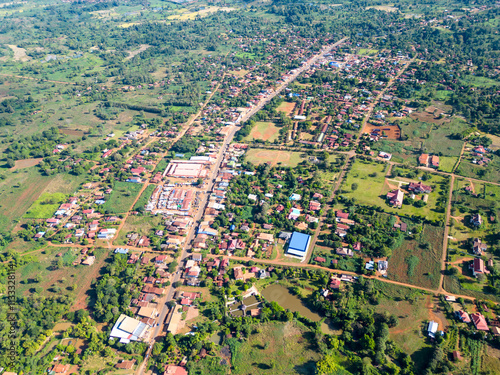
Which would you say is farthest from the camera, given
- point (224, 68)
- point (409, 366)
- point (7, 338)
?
point (224, 68)

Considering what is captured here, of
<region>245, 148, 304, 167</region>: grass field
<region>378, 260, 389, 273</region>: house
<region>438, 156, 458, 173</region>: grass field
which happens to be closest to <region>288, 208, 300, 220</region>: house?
<region>245, 148, 304, 167</region>: grass field

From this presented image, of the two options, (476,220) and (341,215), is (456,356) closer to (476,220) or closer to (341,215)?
(476,220)

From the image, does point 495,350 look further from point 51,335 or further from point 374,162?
point 51,335

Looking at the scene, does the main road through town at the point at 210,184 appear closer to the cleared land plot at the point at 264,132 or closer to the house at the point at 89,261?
the cleared land plot at the point at 264,132

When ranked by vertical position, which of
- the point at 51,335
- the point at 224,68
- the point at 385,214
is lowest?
the point at 51,335

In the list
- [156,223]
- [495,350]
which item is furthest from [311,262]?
[156,223]

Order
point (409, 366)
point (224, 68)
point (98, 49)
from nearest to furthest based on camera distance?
1. point (409, 366)
2. point (224, 68)
3. point (98, 49)
